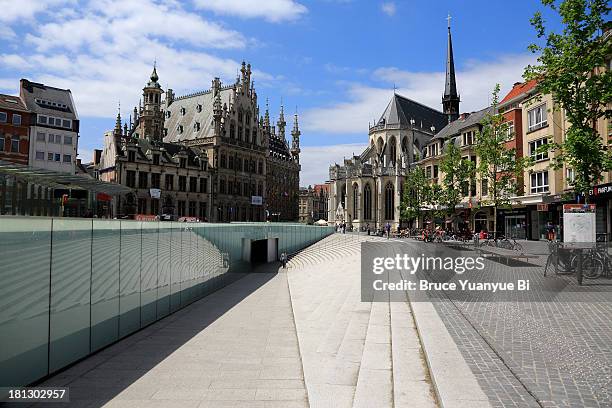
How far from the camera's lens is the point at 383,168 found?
8588 cm

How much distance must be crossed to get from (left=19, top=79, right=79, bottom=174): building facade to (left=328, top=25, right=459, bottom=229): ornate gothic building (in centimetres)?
4786

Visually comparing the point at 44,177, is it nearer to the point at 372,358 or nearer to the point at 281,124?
the point at 372,358

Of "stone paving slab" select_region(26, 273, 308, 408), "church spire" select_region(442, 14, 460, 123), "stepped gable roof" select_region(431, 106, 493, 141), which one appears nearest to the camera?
"stone paving slab" select_region(26, 273, 308, 408)

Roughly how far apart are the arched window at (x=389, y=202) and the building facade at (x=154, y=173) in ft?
108

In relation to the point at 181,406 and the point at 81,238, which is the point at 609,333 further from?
the point at 81,238

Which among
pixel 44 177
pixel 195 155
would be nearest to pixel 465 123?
pixel 195 155

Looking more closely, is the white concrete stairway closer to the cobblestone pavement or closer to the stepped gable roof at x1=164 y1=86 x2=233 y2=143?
the cobblestone pavement

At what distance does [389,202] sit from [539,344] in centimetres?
7781

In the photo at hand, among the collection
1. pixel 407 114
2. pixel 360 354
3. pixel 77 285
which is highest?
pixel 407 114

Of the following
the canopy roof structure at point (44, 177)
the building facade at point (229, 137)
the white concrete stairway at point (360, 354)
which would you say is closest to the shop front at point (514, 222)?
the white concrete stairway at point (360, 354)

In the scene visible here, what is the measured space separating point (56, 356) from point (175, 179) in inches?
2446

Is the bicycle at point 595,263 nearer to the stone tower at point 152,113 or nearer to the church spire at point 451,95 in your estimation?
the stone tower at point 152,113

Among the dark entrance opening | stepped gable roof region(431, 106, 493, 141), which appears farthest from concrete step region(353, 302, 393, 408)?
stepped gable roof region(431, 106, 493, 141)

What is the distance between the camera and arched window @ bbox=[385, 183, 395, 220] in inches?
3334
